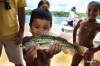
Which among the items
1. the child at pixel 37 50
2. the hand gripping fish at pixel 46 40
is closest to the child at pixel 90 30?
the child at pixel 37 50

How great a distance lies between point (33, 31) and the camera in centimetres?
106

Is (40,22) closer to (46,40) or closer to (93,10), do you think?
(46,40)

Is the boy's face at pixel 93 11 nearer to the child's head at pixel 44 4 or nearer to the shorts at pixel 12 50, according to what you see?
the child's head at pixel 44 4

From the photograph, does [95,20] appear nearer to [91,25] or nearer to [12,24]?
[91,25]

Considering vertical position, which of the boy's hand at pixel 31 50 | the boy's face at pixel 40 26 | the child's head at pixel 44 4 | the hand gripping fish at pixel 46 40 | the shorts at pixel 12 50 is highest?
the child's head at pixel 44 4

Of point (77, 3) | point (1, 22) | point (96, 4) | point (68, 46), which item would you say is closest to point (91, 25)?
point (96, 4)

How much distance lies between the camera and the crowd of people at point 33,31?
1004 millimetres

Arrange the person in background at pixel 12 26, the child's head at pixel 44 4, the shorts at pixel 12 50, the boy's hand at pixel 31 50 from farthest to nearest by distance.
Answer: the child's head at pixel 44 4
the shorts at pixel 12 50
the person in background at pixel 12 26
the boy's hand at pixel 31 50

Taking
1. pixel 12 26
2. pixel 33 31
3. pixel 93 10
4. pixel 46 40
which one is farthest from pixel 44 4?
pixel 46 40

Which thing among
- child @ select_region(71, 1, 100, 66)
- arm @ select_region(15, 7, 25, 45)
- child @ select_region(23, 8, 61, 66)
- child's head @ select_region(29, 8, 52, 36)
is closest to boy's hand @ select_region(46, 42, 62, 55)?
child @ select_region(23, 8, 61, 66)

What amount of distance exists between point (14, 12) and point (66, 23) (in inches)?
78.8

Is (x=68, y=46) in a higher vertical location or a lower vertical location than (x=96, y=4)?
lower

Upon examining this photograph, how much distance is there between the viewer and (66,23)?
320 cm

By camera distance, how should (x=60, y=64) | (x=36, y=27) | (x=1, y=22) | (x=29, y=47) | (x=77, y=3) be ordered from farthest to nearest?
(x=77, y=3)
(x=60, y=64)
(x=1, y=22)
(x=36, y=27)
(x=29, y=47)
